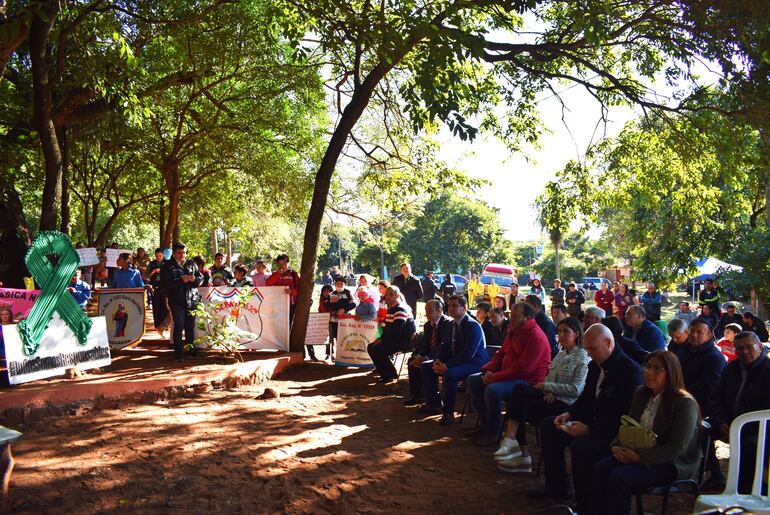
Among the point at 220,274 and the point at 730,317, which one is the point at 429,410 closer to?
the point at 220,274

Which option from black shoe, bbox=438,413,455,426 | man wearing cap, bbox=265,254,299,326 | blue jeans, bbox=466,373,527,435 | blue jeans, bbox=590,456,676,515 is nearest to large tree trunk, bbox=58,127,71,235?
man wearing cap, bbox=265,254,299,326

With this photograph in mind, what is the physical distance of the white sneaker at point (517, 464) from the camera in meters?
5.91

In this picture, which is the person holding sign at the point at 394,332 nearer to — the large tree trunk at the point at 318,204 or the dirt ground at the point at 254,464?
the dirt ground at the point at 254,464

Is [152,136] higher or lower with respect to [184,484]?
higher

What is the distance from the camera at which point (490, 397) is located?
6.52 meters

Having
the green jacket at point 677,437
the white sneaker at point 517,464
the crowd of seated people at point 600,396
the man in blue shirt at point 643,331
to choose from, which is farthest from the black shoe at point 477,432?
the green jacket at point 677,437

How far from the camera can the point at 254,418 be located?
721cm

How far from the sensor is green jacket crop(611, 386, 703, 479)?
4047 millimetres

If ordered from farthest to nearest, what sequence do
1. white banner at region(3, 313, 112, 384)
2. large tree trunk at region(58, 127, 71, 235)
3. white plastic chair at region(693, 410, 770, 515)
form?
1. large tree trunk at region(58, 127, 71, 235)
2. white banner at region(3, 313, 112, 384)
3. white plastic chair at region(693, 410, 770, 515)

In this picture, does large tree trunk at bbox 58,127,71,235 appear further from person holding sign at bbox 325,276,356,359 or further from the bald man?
the bald man

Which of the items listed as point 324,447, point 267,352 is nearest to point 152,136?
point 267,352

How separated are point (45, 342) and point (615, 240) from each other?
121 ft

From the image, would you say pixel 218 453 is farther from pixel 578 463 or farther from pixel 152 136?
pixel 152 136

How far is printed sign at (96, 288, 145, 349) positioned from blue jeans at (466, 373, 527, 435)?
6039mm
